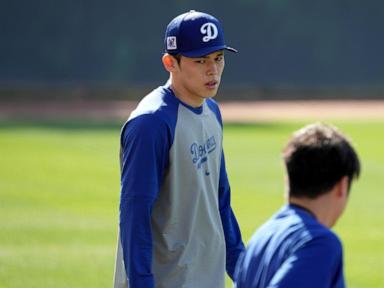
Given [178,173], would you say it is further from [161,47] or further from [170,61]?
[161,47]

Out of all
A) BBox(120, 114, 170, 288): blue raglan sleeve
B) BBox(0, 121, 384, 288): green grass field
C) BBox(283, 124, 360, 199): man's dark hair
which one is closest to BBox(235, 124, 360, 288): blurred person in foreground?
BBox(283, 124, 360, 199): man's dark hair

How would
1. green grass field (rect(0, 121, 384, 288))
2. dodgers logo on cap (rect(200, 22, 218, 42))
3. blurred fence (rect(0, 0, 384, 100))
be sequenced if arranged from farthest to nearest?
blurred fence (rect(0, 0, 384, 100)), green grass field (rect(0, 121, 384, 288)), dodgers logo on cap (rect(200, 22, 218, 42))

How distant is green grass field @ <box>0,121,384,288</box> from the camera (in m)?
10.2

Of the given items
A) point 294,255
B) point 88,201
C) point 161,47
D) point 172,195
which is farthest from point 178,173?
point 161,47

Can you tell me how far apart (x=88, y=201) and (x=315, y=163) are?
1113 cm

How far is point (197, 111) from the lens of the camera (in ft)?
17.8

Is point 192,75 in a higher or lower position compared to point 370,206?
higher

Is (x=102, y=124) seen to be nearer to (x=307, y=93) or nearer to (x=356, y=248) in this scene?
(x=307, y=93)

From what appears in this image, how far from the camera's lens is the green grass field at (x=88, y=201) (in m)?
10.2

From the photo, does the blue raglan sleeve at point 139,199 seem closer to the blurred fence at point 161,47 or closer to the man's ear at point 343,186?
the man's ear at point 343,186

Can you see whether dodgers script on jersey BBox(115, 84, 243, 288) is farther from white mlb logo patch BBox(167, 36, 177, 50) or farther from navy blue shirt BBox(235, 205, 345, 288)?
navy blue shirt BBox(235, 205, 345, 288)

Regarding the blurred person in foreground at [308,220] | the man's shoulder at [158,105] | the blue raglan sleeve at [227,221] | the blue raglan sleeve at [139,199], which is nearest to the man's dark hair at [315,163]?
the blurred person in foreground at [308,220]

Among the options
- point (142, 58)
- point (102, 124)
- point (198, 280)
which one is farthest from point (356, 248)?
point (142, 58)

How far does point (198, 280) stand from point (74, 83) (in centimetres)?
2978
